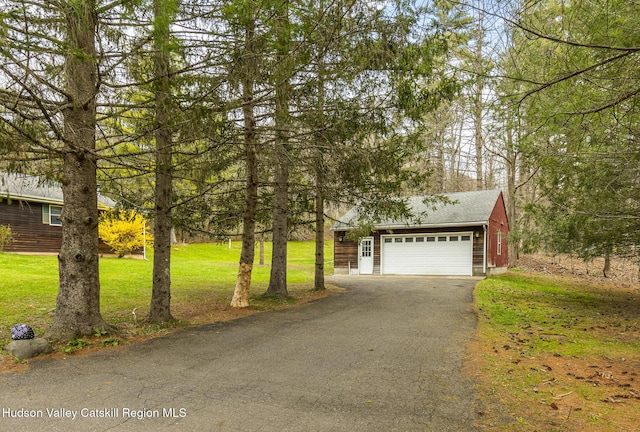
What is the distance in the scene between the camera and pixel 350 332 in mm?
7016

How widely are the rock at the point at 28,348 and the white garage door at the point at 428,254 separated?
54.8ft

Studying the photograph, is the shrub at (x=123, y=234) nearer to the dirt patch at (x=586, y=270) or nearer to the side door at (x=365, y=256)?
the side door at (x=365, y=256)

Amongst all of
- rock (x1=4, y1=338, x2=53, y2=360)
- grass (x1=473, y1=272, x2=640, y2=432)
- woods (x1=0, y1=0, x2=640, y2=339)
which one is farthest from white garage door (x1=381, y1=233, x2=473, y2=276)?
rock (x1=4, y1=338, x2=53, y2=360)

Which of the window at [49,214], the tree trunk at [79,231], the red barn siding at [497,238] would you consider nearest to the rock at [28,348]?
the tree trunk at [79,231]

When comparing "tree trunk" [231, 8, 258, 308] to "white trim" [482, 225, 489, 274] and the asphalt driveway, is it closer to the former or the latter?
the asphalt driveway

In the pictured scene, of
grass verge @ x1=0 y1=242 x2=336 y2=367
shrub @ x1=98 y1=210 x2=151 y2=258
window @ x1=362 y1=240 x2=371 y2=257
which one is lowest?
grass verge @ x1=0 y1=242 x2=336 y2=367

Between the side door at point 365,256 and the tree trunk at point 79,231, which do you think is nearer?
the tree trunk at point 79,231

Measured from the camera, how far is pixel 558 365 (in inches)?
203

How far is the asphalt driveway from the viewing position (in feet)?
11.1

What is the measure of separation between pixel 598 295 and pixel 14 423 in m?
16.2

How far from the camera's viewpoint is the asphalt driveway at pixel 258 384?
339 cm

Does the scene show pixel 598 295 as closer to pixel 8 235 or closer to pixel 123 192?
pixel 123 192

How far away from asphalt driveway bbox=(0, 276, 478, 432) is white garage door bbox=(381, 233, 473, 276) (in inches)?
475

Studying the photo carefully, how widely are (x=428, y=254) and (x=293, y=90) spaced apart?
1396cm
